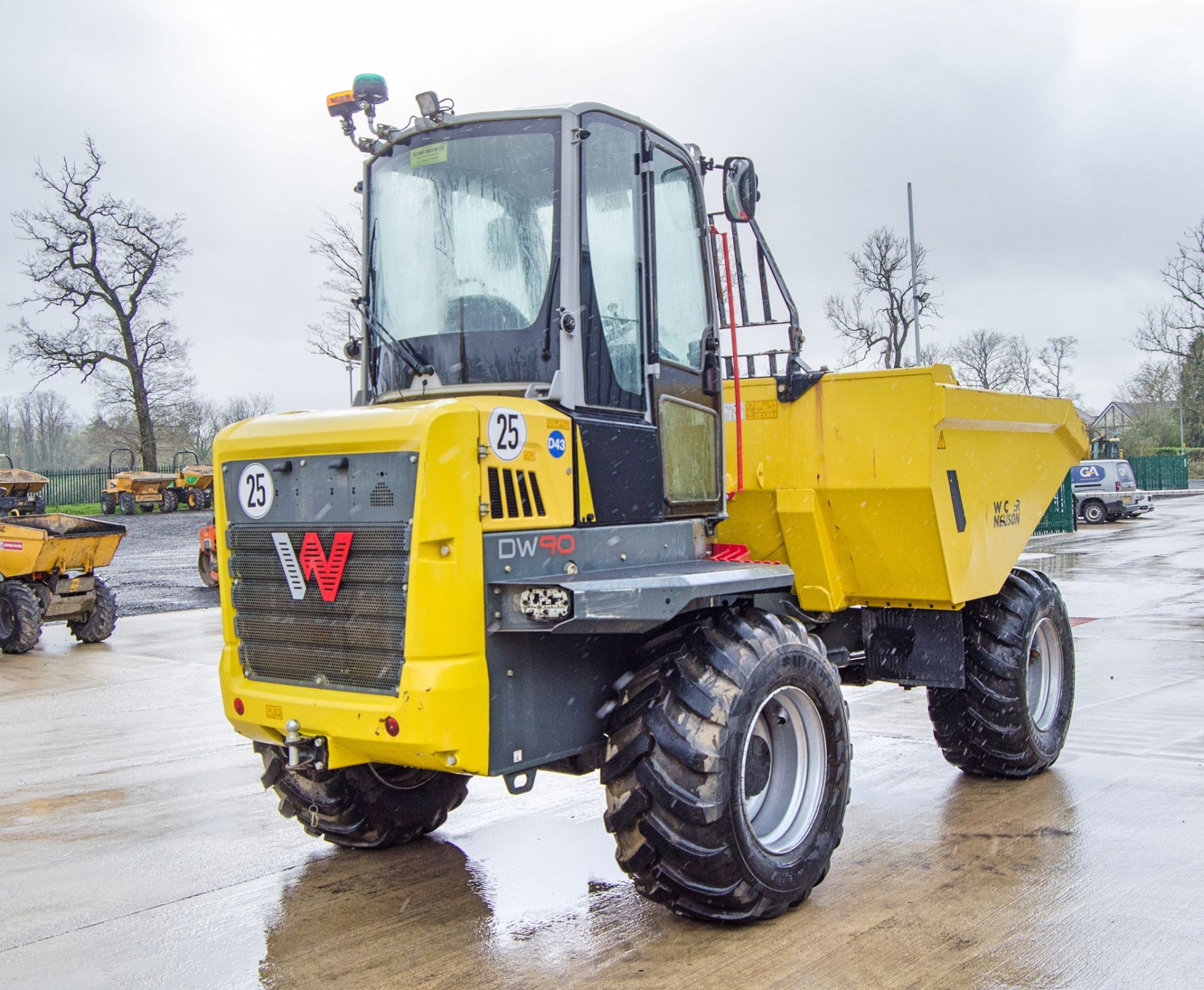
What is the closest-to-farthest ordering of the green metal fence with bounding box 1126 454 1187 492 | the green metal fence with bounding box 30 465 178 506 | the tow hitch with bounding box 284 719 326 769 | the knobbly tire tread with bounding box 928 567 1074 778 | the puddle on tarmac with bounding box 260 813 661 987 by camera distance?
the puddle on tarmac with bounding box 260 813 661 987 → the tow hitch with bounding box 284 719 326 769 → the knobbly tire tread with bounding box 928 567 1074 778 → the green metal fence with bounding box 30 465 178 506 → the green metal fence with bounding box 1126 454 1187 492

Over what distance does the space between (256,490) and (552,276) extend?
4.71ft

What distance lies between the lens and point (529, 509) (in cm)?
417

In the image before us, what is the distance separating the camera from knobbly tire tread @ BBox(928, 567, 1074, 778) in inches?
249

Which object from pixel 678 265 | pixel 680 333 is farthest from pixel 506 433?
pixel 678 265

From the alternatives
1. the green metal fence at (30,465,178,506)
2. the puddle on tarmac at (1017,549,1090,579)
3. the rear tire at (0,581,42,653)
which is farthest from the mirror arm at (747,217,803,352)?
the green metal fence at (30,465,178,506)

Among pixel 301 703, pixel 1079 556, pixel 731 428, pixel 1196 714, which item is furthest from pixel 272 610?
pixel 1079 556

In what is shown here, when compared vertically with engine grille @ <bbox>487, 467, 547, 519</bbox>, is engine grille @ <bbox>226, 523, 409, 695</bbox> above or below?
below

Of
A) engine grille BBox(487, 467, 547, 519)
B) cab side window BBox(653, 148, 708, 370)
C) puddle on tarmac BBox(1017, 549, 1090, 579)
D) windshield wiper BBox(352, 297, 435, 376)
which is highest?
cab side window BBox(653, 148, 708, 370)

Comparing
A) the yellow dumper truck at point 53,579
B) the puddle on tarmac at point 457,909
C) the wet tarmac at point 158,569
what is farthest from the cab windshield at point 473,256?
the wet tarmac at point 158,569

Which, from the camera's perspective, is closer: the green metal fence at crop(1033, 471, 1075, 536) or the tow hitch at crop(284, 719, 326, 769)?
the tow hitch at crop(284, 719, 326, 769)

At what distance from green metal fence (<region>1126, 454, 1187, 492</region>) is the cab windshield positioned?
176 feet

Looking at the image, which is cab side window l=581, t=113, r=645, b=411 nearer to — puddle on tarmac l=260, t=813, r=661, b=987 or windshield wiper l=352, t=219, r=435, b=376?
windshield wiper l=352, t=219, r=435, b=376

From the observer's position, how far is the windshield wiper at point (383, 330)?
181 inches

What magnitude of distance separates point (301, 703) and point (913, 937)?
2.44 m
